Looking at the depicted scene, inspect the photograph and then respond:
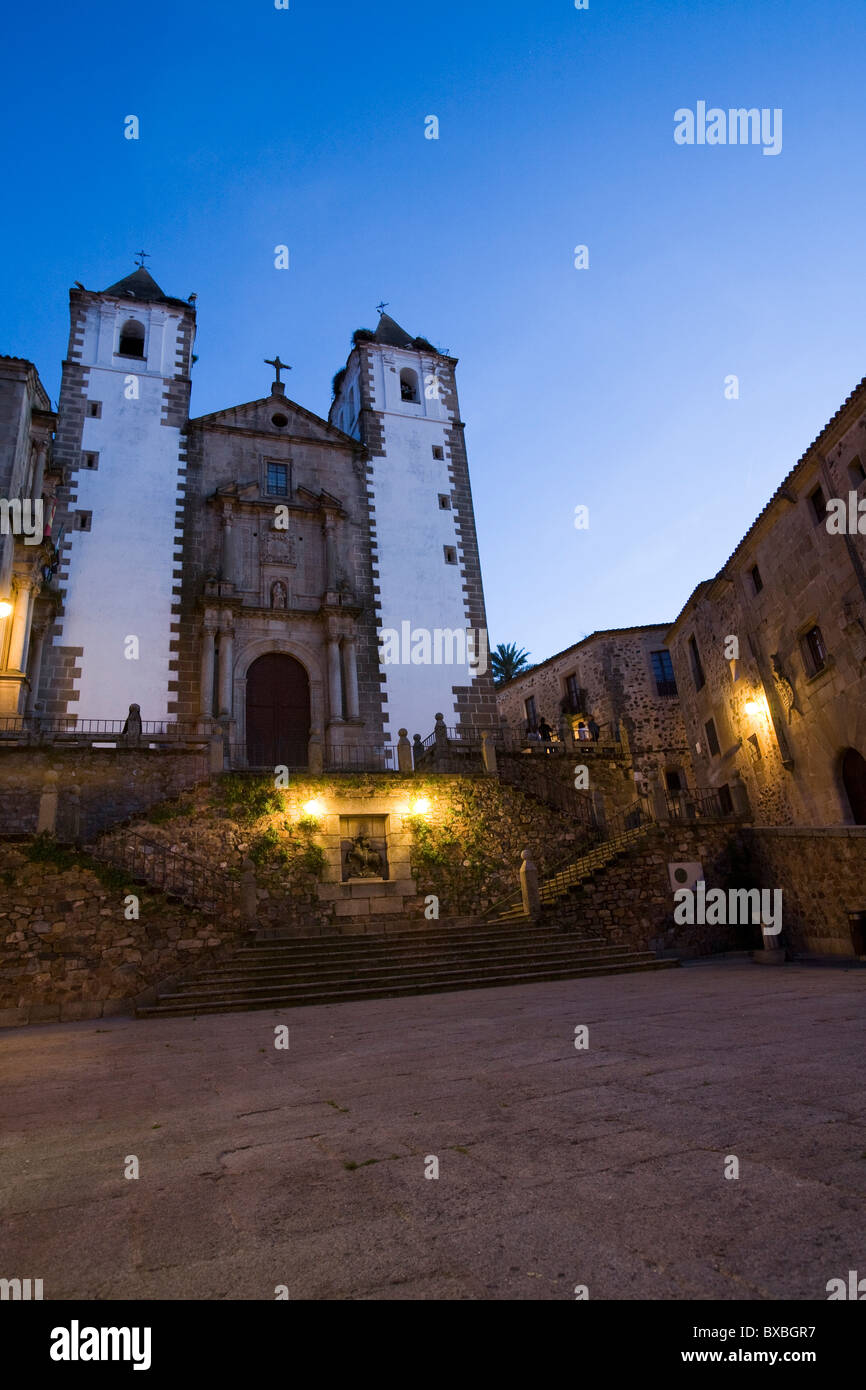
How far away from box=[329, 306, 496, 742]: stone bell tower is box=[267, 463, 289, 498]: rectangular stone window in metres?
3.12

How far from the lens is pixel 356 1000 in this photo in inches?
435

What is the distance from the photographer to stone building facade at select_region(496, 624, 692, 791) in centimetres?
2934

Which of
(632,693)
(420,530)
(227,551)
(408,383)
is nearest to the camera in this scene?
(227,551)

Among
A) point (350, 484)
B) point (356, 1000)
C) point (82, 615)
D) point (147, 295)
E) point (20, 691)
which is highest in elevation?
point (147, 295)

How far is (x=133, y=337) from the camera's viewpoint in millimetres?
25797

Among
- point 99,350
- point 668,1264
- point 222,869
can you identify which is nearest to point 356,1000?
point 222,869

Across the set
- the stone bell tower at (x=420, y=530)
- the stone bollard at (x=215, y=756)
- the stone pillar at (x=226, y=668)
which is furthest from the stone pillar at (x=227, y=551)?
the stone bollard at (x=215, y=756)

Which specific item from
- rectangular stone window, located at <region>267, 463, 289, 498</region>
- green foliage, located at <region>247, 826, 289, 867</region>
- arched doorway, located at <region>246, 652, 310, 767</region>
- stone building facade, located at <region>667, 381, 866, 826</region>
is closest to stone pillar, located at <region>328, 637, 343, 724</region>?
arched doorway, located at <region>246, 652, 310, 767</region>

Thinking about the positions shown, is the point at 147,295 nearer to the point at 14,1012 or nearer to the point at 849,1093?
the point at 14,1012

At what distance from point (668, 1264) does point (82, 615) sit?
21.9 metres

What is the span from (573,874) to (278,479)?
17.6m

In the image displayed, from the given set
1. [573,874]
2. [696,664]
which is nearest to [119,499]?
[573,874]

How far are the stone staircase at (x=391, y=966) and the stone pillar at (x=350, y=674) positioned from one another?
8835 mm

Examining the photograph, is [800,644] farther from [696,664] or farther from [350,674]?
[350,674]
